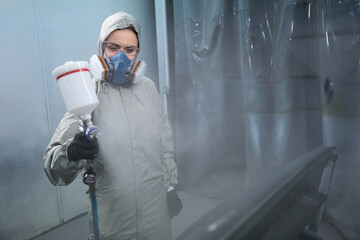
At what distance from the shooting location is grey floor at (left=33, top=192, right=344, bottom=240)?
5.15 ft

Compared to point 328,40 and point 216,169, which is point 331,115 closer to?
point 328,40

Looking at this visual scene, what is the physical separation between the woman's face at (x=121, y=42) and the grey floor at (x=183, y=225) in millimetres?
1216

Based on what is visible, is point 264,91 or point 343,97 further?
point 264,91

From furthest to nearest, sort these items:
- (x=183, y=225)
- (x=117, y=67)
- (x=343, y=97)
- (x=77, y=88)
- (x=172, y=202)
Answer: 1. (x=183, y=225)
2. (x=343, y=97)
3. (x=172, y=202)
4. (x=117, y=67)
5. (x=77, y=88)

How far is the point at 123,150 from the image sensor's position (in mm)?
839

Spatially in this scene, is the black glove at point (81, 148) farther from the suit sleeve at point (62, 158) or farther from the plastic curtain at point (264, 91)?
the plastic curtain at point (264, 91)

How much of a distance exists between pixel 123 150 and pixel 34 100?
119 centimetres

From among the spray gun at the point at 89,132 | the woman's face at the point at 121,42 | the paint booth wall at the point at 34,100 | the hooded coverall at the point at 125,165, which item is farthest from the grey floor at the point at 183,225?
the woman's face at the point at 121,42

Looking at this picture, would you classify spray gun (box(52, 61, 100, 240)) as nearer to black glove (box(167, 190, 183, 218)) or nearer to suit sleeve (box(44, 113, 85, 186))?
suit sleeve (box(44, 113, 85, 186))

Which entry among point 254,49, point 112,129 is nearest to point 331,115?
point 254,49

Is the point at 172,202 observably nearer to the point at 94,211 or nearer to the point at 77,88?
the point at 94,211

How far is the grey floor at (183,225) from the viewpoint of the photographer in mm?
1570

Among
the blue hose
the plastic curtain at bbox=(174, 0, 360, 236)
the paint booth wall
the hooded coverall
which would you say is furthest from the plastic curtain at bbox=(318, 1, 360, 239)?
the paint booth wall

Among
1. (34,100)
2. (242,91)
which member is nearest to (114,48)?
(34,100)
